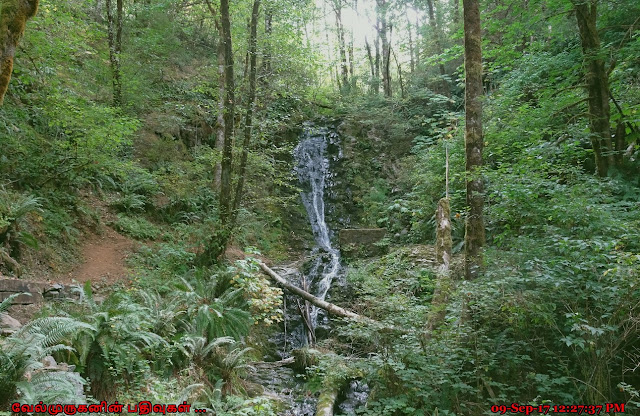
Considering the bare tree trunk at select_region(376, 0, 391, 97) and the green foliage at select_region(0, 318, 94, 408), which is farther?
the bare tree trunk at select_region(376, 0, 391, 97)

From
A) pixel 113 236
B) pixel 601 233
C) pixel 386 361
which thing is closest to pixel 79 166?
pixel 113 236

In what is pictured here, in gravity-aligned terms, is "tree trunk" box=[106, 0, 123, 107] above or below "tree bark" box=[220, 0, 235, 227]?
above

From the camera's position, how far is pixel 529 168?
642 cm

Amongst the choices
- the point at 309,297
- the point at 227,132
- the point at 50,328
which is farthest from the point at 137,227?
the point at 50,328

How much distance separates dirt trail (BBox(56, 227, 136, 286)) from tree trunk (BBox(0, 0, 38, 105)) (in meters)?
4.61

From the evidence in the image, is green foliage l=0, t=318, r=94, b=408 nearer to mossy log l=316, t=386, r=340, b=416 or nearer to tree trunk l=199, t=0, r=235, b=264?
mossy log l=316, t=386, r=340, b=416

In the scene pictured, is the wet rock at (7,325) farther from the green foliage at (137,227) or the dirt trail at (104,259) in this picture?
the green foliage at (137,227)

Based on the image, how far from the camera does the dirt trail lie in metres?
7.65

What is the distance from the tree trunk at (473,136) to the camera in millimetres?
6156

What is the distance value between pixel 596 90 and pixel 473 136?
7.96 feet

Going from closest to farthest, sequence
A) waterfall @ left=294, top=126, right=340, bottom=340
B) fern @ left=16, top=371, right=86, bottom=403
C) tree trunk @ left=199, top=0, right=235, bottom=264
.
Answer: fern @ left=16, top=371, right=86, bottom=403, tree trunk @ left=199, top=0, right=235, bottom=264, waterfall @ left=294, top=126, right=340, bottom=340

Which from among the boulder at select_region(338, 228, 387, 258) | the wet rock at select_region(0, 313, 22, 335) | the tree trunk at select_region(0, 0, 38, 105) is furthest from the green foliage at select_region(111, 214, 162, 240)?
the tree trunk at select_region(0, 0, 38, 105)
